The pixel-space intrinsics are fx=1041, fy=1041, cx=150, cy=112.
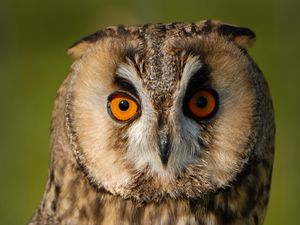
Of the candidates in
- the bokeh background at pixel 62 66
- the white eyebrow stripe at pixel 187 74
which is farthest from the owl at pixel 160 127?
the bokeh background at pixel 62 66

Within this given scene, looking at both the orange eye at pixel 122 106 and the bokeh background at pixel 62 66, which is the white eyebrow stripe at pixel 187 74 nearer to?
the orange eye at pixel 122 106

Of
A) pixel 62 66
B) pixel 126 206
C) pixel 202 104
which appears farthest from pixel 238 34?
pixel 62 66

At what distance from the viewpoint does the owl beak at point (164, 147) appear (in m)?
2.70

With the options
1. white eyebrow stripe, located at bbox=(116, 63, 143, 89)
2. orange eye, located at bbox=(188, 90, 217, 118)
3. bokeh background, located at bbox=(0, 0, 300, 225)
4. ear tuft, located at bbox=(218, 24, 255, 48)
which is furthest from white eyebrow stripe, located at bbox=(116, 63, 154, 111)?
bokeh background, located at bbox=(0, 0, 300, 225)

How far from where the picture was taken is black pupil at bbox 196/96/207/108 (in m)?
2.72

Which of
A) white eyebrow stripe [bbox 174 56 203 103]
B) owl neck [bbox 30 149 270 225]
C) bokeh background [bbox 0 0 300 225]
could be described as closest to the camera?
white eyebrow stripe [bbox 174 56 203 103]

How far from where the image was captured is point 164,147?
2701 millimetres

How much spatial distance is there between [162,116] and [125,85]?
0.46 ft

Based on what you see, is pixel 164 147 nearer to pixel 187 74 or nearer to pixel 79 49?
pixel 187 74

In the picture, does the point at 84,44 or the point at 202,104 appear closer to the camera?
the point at 202,104

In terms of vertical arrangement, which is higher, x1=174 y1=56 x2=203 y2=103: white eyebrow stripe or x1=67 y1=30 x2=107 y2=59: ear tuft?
x1=67 y1=30 x2=107 y2=59: ear tuft

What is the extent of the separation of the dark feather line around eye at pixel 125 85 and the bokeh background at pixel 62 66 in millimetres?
2465

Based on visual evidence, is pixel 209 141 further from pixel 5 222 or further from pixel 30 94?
pixel 30 94

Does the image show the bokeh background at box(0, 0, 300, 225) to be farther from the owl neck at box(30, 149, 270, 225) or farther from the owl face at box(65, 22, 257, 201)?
the owl face at box(65, 22, 257, 201)
